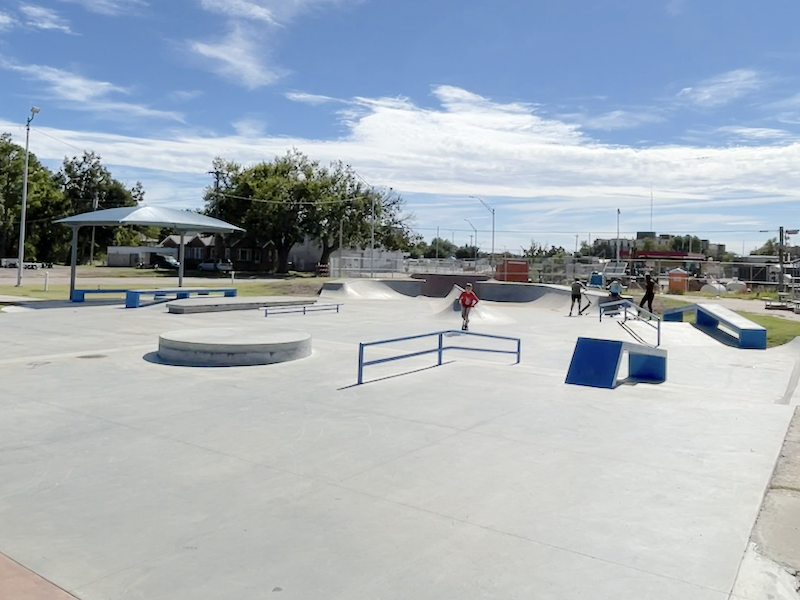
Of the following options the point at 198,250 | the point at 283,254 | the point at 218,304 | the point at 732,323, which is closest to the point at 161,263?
the point at 198,250

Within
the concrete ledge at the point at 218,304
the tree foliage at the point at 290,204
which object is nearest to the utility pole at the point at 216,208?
the tree foliage at the point at 290,204

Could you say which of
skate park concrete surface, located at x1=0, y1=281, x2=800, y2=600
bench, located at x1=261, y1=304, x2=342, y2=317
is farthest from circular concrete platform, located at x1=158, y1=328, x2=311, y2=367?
bench, located at x1=261, y1=304, x2=342, y2=317

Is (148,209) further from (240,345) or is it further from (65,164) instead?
(65,164)

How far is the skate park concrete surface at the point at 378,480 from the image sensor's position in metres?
4.12

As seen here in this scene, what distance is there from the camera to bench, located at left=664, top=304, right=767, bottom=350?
17.2m

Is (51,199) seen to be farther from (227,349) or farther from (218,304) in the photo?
(227,349)

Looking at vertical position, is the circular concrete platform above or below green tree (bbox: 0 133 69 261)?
below

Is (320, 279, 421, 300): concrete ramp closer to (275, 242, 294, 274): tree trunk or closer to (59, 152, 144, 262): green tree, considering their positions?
(275, 242, 294, 274): tree trunk

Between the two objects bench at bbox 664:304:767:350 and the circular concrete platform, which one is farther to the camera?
bench at bbox 664:304:767:350

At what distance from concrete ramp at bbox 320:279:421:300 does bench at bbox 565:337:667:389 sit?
23.1 meters

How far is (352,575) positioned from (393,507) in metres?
1.21

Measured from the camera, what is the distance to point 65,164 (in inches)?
3359

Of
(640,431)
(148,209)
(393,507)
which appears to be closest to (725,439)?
(640,431)

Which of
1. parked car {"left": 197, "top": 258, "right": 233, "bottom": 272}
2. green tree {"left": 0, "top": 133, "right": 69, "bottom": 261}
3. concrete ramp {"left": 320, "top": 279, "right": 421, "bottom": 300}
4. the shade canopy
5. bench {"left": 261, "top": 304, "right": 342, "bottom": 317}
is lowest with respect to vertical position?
bench {"left": 261, "top": 304, "right": 342, "bottom": 317}
